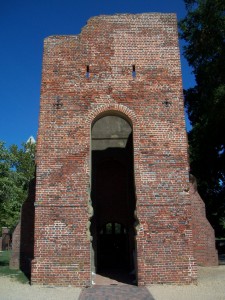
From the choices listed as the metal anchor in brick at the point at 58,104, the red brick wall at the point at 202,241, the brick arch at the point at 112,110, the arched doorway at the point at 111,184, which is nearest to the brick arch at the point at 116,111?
the brick arch at the point at 112,110

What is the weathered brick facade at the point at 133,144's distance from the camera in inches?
381

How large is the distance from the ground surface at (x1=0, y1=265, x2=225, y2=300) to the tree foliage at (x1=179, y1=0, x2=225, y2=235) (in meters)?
8.13

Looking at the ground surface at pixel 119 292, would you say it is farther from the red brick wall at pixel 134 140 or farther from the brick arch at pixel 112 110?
the brick arch at pixel 112 110

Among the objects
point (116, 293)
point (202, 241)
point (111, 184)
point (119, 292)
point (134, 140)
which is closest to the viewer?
point (116, 293)

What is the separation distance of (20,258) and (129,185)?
6.04m

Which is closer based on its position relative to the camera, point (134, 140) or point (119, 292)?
point (119, 292)

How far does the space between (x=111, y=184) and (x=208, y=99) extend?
676cm

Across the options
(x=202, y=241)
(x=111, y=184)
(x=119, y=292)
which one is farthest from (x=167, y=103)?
(x=111, y=184)

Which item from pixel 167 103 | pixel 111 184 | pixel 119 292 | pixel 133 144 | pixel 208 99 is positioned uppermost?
pixel 208 99

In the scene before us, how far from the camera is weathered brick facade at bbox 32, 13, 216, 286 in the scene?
31.8 ft

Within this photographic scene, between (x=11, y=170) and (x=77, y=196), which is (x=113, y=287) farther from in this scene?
(x=11, y=170)

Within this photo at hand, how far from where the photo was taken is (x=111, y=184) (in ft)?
58.7

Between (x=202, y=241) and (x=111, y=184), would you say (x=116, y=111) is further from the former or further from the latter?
(x=111, y=184)

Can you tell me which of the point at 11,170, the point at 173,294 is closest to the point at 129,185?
the point at 11,170
